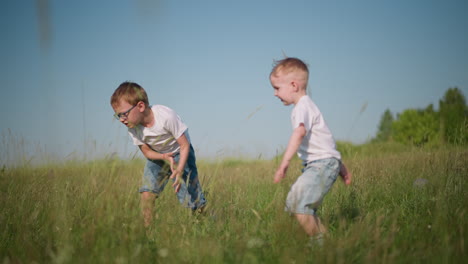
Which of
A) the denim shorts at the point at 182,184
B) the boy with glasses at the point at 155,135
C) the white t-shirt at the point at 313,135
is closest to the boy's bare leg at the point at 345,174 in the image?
the white t-shirt at the point at 313,135

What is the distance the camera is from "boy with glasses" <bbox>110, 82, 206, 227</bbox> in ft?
10.6

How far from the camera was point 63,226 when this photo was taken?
2428mm

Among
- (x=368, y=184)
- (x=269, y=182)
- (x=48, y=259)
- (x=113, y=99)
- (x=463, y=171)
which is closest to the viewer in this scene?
(x=48, y=259)

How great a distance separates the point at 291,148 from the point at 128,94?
179 centimetres

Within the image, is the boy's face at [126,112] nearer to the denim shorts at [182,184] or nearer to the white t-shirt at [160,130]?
the white t-shirt at [160,130]

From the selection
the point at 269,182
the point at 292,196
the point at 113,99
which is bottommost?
the point at 269,182

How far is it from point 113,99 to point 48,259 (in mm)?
1600

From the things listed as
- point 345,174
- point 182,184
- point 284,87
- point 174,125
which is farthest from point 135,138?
point 345,174

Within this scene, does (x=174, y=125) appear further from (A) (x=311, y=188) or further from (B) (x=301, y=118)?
(A) (x=311, y=188)

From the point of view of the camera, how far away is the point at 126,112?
3213 millimetres

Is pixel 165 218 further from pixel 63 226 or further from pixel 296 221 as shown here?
pixel 296 221

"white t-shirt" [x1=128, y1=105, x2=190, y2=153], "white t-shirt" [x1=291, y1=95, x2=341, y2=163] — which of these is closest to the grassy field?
"white t-shirt" [x1=291, y1=95, x2=341, y2=163]

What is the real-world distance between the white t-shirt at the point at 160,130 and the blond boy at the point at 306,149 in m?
1.16

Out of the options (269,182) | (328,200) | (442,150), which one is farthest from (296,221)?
(442,150)
